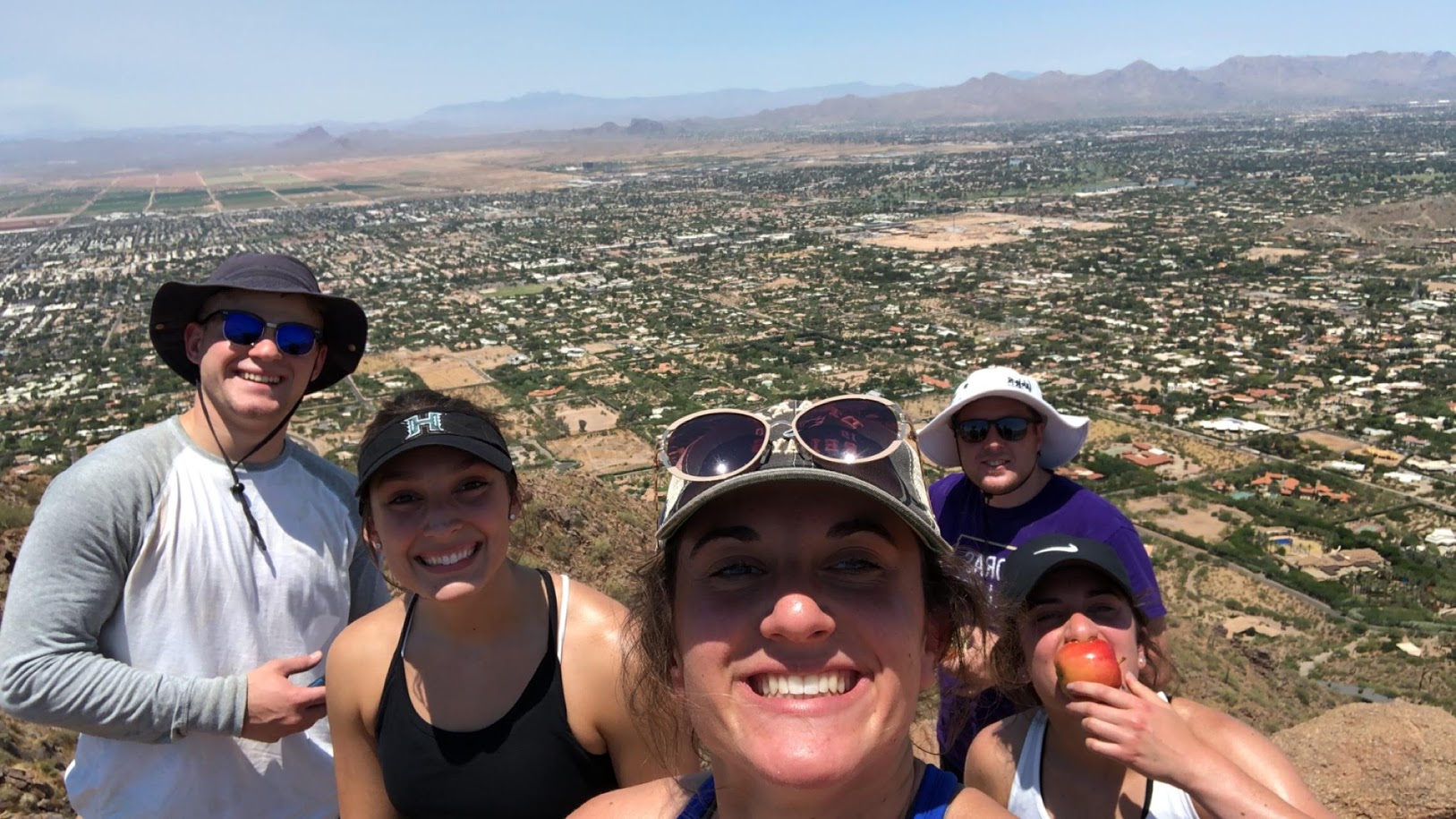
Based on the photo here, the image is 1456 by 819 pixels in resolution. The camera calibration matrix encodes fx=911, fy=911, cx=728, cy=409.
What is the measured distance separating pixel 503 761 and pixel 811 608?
3.54 feet

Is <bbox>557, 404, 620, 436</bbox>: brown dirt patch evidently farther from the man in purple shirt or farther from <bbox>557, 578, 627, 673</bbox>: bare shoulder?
<bbox>557, 578, 627, 673</bbox>: bare shoulder

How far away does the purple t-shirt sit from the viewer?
9.05 ft

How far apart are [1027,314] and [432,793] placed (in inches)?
1782

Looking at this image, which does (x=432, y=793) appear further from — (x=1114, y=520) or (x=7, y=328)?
(x=7, y=328)

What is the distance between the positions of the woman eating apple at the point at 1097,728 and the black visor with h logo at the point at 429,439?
1305 millimetres

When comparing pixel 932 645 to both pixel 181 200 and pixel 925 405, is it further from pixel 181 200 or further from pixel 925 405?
pixel 181 200

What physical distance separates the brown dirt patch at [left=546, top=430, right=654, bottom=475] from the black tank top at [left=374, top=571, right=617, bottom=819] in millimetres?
21878

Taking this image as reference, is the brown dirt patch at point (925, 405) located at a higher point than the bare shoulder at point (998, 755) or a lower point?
lower

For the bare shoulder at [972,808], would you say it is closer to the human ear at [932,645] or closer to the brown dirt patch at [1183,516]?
the human ear at [932,645]

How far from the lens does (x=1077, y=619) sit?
7.52ft

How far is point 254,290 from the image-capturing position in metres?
2.45

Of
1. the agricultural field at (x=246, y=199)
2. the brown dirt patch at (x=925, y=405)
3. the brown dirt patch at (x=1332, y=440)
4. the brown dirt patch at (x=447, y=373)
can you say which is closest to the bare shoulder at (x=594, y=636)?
the brown dirt patch at (x=925, y=405)

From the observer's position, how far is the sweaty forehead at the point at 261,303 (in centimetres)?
247

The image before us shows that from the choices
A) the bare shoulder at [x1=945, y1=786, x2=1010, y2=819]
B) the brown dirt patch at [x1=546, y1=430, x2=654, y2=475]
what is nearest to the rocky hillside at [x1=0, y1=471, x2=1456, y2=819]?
the bare shoulder at [x1=945, y1=786, x2=1010, y2=819]
